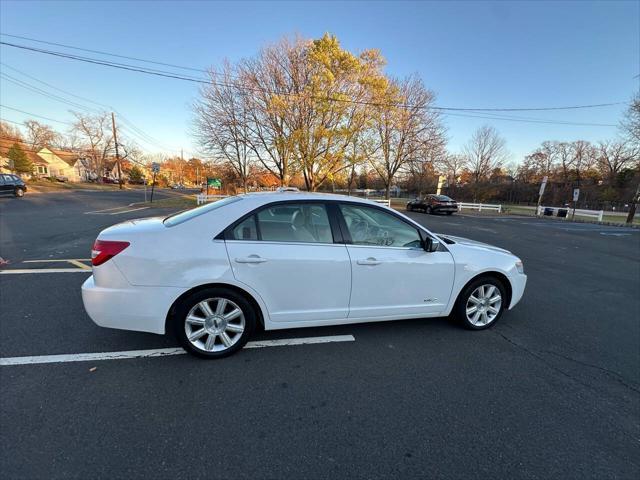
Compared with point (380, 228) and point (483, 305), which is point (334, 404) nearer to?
point (380, 228)

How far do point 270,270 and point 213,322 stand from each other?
0.76 meters

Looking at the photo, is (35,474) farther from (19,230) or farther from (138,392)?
(19,230)

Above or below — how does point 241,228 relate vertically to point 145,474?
above

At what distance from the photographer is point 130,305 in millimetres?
2674

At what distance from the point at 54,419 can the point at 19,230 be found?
10.7 m

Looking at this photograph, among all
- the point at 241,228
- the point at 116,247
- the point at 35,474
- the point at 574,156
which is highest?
the point at 574,156

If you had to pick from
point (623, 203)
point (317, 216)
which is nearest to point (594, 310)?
point (317, 216)

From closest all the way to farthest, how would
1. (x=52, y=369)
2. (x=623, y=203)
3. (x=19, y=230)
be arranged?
1. (x=52, y=369)
2. (x=19, y=230)
3. (x=623, y=203)

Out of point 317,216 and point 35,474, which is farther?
point 317,216

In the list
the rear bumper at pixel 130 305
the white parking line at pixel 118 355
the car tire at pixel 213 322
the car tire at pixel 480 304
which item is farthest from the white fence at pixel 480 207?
the rear bumper at pixel 130 305

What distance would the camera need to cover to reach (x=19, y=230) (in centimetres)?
929

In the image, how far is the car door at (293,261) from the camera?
2.80 m

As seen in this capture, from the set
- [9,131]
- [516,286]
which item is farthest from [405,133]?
[9,131]

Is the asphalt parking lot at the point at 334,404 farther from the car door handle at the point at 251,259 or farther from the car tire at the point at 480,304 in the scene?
the car door handle at the point at 251,259
